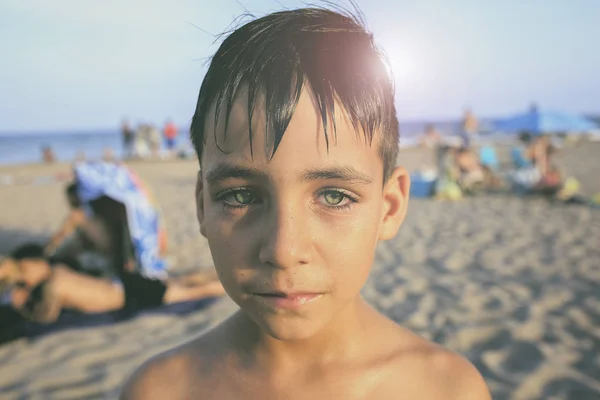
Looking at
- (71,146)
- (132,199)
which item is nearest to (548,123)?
(132,199)

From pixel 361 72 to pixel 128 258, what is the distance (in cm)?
413

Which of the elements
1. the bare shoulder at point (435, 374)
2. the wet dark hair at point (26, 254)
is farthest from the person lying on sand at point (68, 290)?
the bare shoulder at point (435, 374)

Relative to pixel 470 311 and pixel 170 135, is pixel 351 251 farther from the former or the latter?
pixel 170 135

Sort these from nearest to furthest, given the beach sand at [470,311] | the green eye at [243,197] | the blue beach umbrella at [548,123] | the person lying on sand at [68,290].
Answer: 1. the green eye at [243,197]
2. the beach sand at [470,311]
3. the person lying on sand at [68,290]
4. the blue beach umbrella at [548,123]

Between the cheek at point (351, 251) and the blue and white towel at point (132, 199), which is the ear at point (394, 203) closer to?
the cheek at point (351, 251)

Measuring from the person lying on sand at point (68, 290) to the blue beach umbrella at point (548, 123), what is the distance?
38.1 ft

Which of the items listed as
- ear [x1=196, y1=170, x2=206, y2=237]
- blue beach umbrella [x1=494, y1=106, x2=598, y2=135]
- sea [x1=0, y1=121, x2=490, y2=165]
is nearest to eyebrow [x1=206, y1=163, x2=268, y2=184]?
ear [x1=196, y1=170, x2=206, y2=237]

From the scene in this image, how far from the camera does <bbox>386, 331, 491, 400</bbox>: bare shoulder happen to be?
1.39 metres

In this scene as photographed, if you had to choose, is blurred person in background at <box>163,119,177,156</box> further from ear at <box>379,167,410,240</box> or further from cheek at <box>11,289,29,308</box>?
ear at <box>379,167,410,240</box>

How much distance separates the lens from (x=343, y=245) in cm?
114

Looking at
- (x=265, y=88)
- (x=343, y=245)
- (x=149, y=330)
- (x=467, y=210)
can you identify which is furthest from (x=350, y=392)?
(x=467, y=210)

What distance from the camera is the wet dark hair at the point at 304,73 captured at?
1134 mm

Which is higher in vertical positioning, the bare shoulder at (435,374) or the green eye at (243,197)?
the green eye at (243,197)

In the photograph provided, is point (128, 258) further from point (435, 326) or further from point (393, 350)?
point (393, 350)
